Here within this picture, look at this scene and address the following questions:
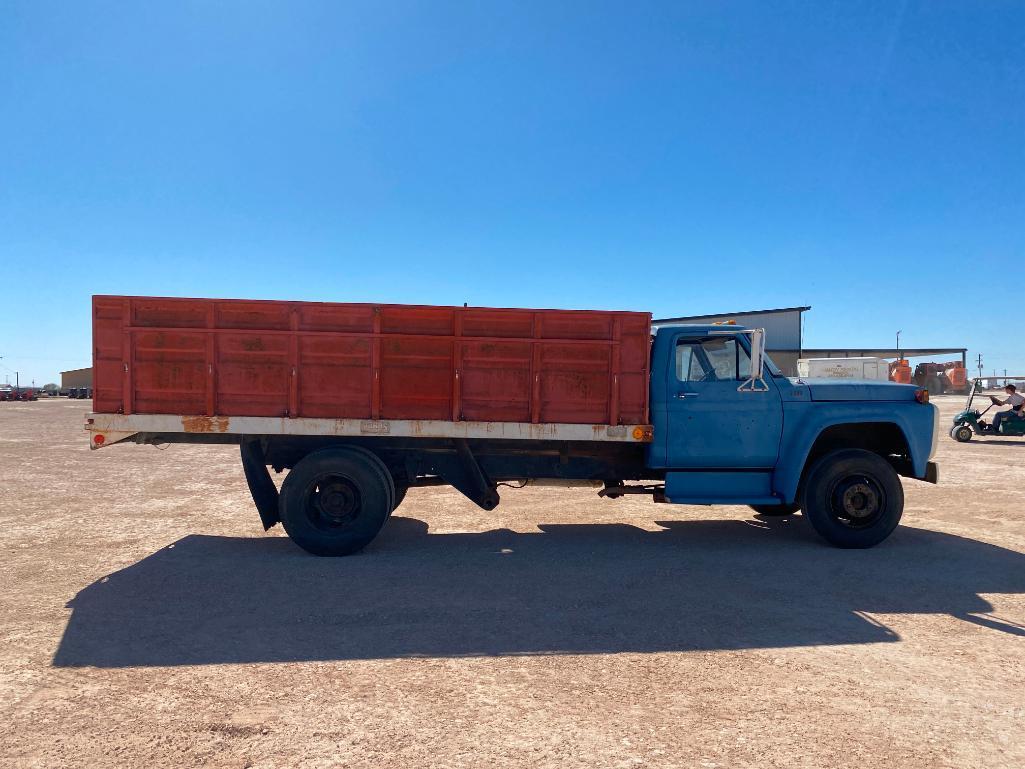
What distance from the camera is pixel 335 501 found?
246 inches

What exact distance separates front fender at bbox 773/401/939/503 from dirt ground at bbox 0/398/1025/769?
84 centimetres

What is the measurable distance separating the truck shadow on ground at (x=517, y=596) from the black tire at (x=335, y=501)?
0.21m

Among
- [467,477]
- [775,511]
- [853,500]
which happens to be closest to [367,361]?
[467,477]

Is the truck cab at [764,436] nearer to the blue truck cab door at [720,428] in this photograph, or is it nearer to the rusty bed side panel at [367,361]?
the blue truck cab door at [720,428]

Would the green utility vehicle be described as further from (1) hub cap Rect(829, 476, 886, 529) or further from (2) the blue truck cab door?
(2) the blue truck cab door

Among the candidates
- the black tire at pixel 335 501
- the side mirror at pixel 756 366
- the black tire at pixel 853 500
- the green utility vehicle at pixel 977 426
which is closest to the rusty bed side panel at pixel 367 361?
the black tire at pixel 335 501

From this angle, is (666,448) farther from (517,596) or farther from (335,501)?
(335,501)

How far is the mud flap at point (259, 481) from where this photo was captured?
21.0 feet

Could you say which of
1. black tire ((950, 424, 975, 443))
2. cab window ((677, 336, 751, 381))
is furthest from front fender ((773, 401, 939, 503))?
black tire ((950, 424, 975, 443))

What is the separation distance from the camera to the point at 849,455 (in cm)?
653

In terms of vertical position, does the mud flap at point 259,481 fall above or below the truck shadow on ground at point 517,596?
above

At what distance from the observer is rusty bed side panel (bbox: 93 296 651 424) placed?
6074mm

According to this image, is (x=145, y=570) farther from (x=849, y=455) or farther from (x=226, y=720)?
(x=849, y=455)

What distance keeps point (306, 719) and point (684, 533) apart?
5137mm
